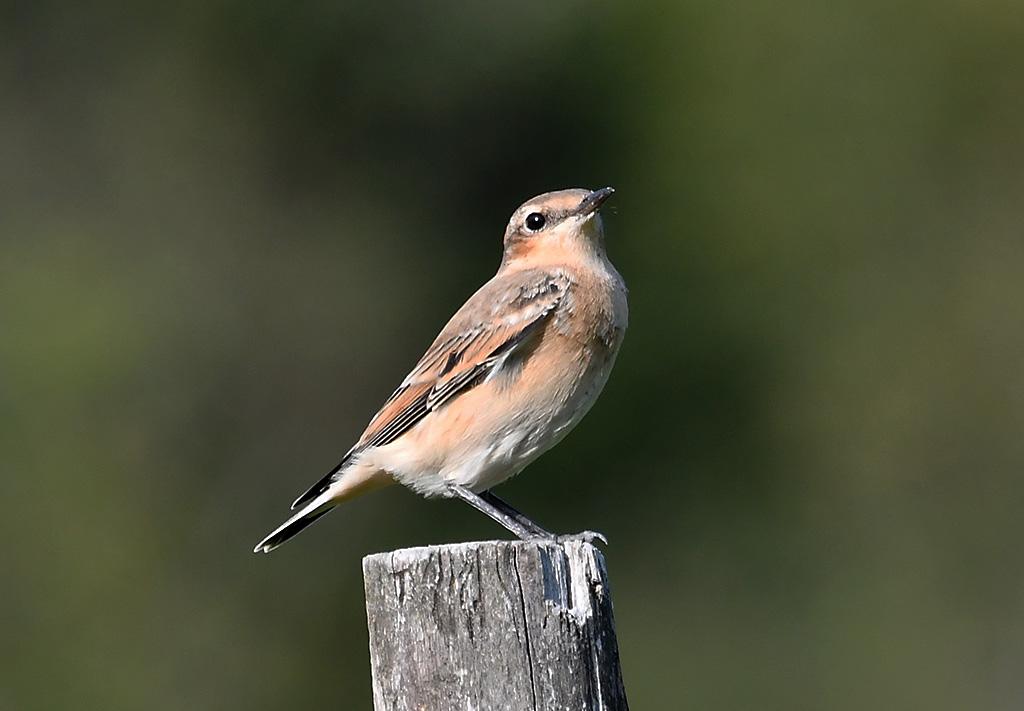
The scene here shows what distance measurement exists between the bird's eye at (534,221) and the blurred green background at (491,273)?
5.39 metres

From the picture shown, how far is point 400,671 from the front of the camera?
3.59 m

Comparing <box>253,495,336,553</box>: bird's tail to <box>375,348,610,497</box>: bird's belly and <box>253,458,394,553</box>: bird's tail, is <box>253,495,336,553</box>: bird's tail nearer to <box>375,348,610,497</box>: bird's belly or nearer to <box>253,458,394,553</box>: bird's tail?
<box>253,458,394,553</box>: bird's tail

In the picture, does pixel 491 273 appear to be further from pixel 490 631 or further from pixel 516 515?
pixel 490 631

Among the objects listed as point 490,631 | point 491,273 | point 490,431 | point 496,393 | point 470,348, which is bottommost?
point 490,631

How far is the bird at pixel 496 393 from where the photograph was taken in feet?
18.0

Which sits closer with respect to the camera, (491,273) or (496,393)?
(496,393)

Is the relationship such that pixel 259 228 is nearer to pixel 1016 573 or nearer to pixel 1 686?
pixel 1 686

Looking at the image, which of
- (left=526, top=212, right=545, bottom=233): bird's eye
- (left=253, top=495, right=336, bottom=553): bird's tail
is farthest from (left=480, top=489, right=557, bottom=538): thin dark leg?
(left=526, top=212, right=545, bottom=233): bird's eye

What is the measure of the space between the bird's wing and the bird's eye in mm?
354

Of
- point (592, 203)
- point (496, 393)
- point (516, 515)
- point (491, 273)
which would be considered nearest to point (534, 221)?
point (592, 203)

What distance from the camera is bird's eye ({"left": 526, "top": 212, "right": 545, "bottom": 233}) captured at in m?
6.22


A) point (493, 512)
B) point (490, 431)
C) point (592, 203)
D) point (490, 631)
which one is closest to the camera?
point (490, 631)

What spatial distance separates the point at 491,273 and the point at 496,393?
22.2 feet

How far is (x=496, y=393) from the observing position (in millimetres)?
5500
